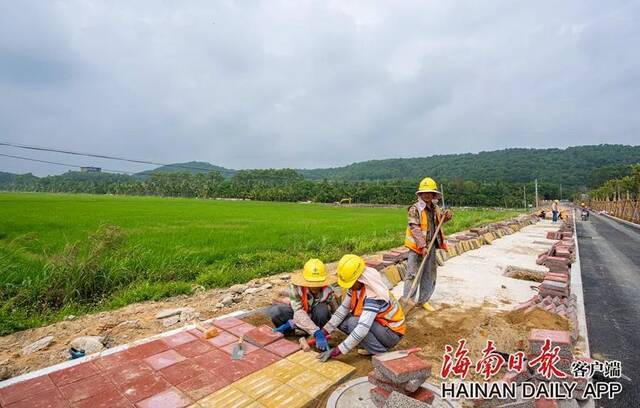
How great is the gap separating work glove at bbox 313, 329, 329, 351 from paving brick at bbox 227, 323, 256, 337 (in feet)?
2.56

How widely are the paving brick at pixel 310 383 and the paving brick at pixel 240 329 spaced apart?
0.95 meters

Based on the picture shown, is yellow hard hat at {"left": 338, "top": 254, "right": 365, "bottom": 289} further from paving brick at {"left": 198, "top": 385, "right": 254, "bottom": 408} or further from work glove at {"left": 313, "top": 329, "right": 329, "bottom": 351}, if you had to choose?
paving brick at {"left": 198, "top": 385, "right": 254, "bottom": 408}

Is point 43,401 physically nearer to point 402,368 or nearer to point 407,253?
point 402,368

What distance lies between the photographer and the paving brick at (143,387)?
2465 millimetres

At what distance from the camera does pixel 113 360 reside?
2930 millimetres

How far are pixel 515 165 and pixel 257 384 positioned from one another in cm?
10354

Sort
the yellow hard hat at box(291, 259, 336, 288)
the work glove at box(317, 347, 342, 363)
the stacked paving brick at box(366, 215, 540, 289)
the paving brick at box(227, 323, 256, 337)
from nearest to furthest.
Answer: the work glove at box(317, 347, 342, 363), the yellow hard hat at box(291, 259, 336, 288), the paving brick at box(227, 323, 256, 337), the stacked paving brick at box(366, 215, 540, 289)

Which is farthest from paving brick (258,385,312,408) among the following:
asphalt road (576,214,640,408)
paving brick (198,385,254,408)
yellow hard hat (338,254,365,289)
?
asphalt road (576,214,640,408)

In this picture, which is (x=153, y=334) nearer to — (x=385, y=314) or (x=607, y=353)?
(x=385, y=314)

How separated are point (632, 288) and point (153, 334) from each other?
749cm

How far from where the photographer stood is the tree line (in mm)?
56719

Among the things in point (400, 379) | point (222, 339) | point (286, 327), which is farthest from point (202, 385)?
point (400, 379)

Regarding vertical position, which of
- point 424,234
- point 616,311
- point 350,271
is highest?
point 424,234

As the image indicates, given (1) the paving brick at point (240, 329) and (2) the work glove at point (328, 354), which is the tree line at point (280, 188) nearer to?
(1) the paving brick at point (240, 329)
